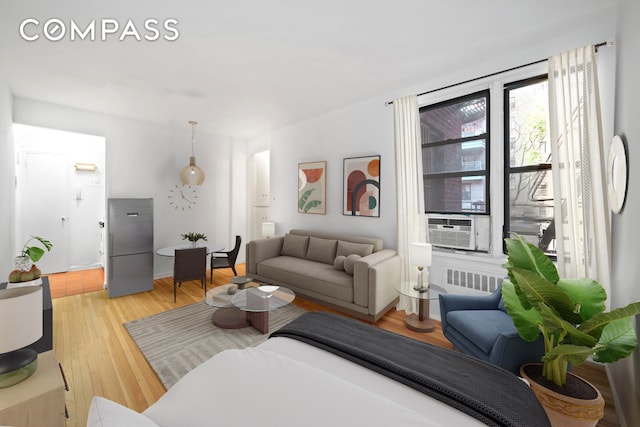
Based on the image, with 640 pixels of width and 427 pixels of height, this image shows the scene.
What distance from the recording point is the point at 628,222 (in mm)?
1769

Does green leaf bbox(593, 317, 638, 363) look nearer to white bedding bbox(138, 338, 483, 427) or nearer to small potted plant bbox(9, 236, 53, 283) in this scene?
white bedding bbox(138, 338, 483, 427)

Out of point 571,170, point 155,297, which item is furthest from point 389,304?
point 155,297

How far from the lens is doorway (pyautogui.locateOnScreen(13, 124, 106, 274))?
15.5 ft

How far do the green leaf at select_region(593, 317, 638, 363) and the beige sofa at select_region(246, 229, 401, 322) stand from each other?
1.78 metres

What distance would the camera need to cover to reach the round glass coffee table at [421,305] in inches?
111

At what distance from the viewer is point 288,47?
98.6 inches

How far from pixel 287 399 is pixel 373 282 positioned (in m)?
2.05

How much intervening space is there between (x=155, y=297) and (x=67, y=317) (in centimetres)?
95

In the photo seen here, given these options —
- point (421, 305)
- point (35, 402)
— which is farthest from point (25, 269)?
point (421, 305)

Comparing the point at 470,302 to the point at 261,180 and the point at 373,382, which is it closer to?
the point at 373,382

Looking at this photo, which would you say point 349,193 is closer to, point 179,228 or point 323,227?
point 323,227

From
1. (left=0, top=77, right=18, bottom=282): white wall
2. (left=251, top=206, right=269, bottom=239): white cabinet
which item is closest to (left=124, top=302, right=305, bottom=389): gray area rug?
(left=0, top=77, right=18, bottom=282): white wall

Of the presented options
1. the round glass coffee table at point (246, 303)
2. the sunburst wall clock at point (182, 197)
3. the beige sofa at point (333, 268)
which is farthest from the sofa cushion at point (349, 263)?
the sunburst wall clock at point (182, 197)

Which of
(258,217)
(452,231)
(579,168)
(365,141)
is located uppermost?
(365,141)
